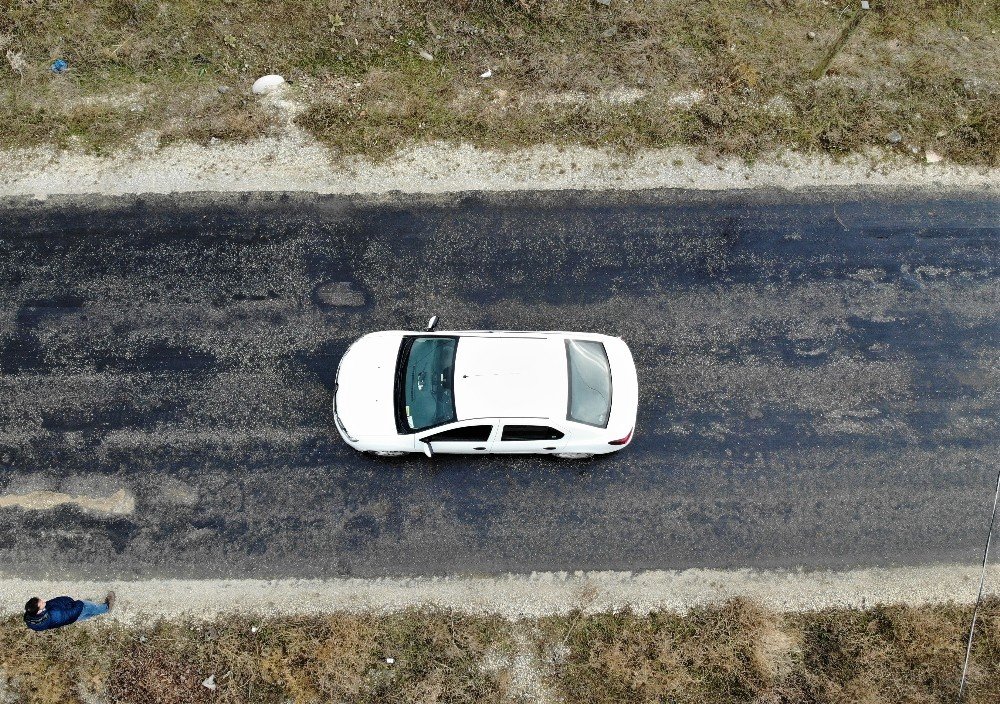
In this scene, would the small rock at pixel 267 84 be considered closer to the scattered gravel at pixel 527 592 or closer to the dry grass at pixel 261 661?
the scattered gravel at pixel 527 592

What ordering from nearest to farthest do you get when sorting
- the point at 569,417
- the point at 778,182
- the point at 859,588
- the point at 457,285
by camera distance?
the point at 569,417
the point at 859,588
the point at 457,285
the point at 778,182

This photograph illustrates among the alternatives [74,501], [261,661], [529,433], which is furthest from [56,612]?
[529,433]

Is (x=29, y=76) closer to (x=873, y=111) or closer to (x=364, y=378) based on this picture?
(x=364, y=378)

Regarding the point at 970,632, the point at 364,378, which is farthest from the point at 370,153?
the point at 970,632

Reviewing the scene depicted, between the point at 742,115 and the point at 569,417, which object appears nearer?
the point at 569,417

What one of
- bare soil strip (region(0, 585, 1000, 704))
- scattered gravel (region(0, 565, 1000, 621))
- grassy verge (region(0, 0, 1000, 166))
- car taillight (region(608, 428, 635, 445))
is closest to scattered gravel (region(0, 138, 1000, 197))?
grassy verge (region(0, 0, 1000, 166))

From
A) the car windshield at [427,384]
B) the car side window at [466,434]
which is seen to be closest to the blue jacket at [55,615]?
the car windshield at [427,384]
